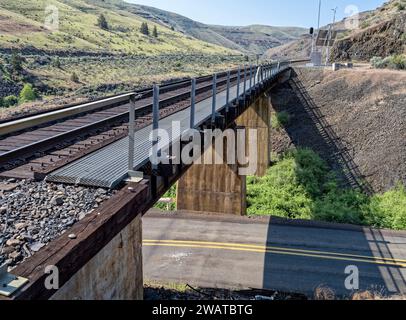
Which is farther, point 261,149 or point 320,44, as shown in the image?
point 320,44

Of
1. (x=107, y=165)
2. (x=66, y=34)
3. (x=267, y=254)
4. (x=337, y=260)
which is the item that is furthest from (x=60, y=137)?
(x=66, y=34)

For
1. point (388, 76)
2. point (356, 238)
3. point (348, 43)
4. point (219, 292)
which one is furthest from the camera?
point (348, 43)

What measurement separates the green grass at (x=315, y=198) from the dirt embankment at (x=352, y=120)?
124 centimetres

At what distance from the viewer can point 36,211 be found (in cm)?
457

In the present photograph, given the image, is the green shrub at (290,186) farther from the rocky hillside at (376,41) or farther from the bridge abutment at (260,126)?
the rocky hillside at (376,41)

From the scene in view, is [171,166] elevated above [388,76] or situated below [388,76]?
below

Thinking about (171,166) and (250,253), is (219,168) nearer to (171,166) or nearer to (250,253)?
(250,253)

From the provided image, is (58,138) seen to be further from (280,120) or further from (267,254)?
(280,120)

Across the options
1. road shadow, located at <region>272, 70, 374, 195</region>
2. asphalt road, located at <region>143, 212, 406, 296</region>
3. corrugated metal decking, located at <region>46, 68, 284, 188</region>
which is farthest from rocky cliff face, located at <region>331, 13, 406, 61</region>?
corrugated metal decking, located at <region>46, 68, 284, 188</region>

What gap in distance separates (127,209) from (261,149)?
22.8 m

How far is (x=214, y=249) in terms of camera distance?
14820 millimetres

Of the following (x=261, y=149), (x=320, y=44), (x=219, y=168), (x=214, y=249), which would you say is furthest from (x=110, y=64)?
(x=214, y=249)

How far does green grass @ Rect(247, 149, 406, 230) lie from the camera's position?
1953 centimetres

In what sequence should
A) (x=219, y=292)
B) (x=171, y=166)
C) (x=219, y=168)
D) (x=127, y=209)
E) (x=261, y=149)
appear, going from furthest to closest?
(x=261, y=149) < (x=219, y=168) < (x=219, y=292) < (x=171, y=166) < (x=127, y=209)
